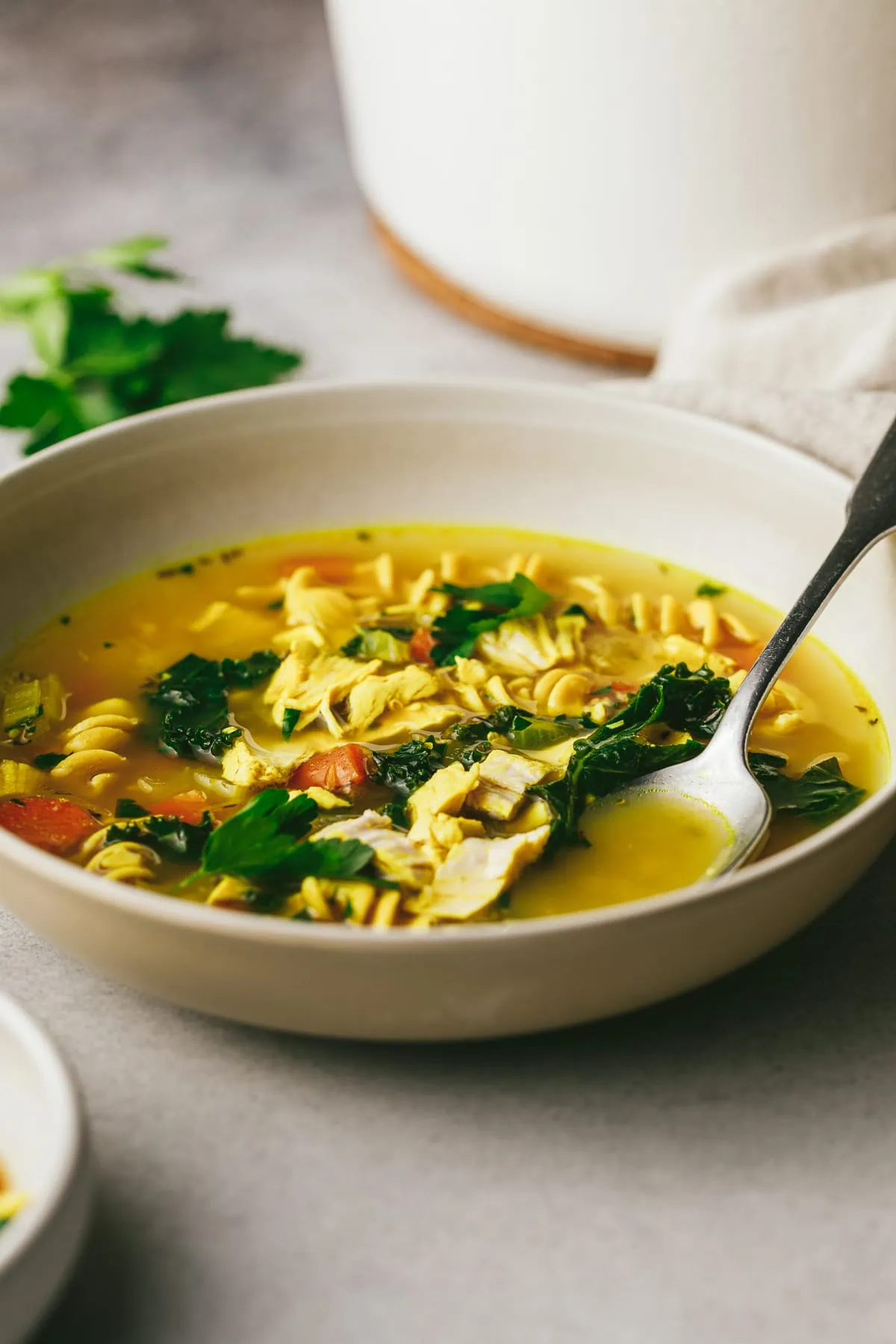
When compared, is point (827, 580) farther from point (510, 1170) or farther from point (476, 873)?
point (510, 1170)

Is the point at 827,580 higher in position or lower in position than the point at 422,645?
higher

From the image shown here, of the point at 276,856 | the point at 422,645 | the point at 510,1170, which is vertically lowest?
the point at 510,1170

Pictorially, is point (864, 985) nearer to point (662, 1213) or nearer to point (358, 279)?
point (662, 1213)

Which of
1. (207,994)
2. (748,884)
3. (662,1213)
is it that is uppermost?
(748,884)

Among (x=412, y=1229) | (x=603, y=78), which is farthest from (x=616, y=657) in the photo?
(x=603, y=78)

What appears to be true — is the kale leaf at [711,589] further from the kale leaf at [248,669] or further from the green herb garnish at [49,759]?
the green herb garnish at [49,759]

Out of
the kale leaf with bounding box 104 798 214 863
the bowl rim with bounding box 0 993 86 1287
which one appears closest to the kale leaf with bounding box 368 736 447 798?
the kale leaf with bounding box 104 798 214 863

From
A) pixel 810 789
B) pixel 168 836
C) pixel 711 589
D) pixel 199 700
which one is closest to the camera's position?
pixel 168 836

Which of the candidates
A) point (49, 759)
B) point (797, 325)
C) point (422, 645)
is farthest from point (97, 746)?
point (797, 325)
